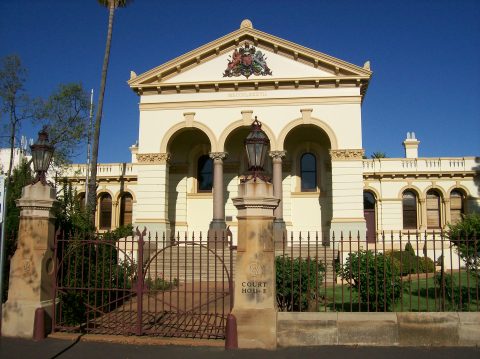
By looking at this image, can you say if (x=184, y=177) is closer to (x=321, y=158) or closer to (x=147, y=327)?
(x=321, y=158)

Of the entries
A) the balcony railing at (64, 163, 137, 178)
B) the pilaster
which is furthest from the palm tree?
the pilaster

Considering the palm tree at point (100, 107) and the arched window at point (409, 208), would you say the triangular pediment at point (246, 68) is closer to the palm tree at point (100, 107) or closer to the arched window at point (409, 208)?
the palm tree at point (100, 107)

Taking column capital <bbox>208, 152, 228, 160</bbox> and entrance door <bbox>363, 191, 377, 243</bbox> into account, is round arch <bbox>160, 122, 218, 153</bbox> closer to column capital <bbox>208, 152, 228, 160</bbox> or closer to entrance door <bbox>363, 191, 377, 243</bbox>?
column capital <bbox>208, 152, 228, 160</bbox>

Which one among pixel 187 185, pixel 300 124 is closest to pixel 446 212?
pixel 300 124

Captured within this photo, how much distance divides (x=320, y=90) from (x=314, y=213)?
6.54 m

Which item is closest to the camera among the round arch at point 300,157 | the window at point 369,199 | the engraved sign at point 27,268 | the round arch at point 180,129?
the engraved sign at point 27,268

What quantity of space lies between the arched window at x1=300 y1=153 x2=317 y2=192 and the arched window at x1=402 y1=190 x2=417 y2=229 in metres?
7.57

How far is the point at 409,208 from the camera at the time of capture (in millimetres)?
29062

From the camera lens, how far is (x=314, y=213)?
2458cm

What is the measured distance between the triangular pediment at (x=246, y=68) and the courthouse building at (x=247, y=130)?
0.17 ft

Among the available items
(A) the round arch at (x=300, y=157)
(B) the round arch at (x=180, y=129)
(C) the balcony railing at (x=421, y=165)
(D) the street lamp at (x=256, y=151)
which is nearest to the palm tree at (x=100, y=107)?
(B) the round arch at (x=180, y=129)

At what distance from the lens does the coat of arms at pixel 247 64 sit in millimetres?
23438

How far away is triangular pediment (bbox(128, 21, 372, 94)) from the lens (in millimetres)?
22875

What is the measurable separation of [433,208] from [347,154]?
10.2m
